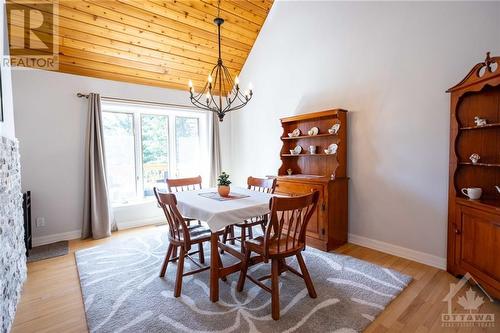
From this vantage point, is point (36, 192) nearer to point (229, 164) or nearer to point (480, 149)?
point (229, 164)

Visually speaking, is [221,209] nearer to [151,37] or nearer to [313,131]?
[313,131]

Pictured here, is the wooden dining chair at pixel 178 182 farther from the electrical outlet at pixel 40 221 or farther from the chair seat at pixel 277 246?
the electrical outlet at pixel 40 221

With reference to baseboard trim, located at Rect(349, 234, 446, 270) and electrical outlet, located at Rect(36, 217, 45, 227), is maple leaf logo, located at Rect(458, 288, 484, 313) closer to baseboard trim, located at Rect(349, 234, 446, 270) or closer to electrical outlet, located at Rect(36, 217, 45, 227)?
baseboard trim, located at Rect(349, 234, 446, 270)

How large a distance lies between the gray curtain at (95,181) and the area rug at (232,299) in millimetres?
907

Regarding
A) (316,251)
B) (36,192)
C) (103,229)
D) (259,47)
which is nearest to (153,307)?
(316,251)

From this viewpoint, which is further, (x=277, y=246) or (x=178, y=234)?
(x=178, y=234)

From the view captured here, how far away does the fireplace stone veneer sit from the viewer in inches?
66.1

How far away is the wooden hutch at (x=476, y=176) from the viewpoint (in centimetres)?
202

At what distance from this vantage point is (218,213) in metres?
1.98

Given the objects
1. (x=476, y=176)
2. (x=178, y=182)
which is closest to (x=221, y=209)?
(x=178, y=182)

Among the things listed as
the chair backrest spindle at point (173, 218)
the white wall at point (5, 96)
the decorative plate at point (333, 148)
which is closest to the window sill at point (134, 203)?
the white wall at point (5, 96)

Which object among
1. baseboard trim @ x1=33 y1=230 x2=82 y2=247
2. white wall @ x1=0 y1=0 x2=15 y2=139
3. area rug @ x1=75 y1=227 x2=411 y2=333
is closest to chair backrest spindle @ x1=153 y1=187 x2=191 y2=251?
area rug @ x1=75 y1=227 x2=411 y2=333

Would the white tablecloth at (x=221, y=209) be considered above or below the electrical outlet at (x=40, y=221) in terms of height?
above

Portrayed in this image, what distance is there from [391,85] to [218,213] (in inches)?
95.6
